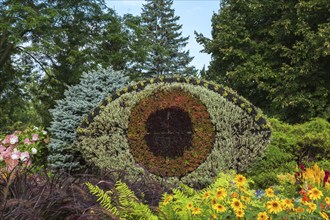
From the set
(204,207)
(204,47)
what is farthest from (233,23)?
(204,207)

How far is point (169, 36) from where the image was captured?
128ft

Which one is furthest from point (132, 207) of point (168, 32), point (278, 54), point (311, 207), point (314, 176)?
point (168, 32)

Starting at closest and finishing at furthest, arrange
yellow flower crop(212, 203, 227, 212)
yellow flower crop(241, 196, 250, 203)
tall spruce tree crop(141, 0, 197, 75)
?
yellow flower crop(212, 203, 227, 212) → yellow flower crop(241, 196, 250, 203) → tall spruce tree crop(141, 0, 197, 75)

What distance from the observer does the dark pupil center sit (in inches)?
243

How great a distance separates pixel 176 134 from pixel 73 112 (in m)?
1.88

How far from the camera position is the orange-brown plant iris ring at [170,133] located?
20.2ft

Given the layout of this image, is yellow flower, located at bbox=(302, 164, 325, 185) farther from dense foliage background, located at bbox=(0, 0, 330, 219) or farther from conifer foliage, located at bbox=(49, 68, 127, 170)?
dense foliage background, located at bbox=(0, 0, 330, 219)

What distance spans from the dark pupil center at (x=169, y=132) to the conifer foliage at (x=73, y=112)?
4.00 ft

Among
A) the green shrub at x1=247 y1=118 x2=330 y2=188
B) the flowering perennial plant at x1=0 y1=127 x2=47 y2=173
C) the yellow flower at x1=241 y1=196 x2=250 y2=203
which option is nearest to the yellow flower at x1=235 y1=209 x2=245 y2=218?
A: the yellow flower at x1=241 y1=196 x2=250 y2=203

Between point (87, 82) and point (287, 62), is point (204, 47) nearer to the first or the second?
point (287, 62)

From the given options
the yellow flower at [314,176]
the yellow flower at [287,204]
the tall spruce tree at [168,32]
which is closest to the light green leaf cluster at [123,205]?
the yellow flower at [287,204]

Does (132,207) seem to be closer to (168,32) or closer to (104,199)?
(104,199)

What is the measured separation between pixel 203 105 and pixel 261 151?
1.12m

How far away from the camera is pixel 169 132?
6188 millimetres
